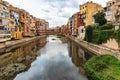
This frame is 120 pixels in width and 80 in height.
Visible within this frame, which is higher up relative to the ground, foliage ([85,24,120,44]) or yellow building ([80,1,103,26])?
yellow building ([80,1,103,26])

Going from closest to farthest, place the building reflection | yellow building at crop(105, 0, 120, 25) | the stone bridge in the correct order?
the stone bridge → the building reflection → yellow building at crop(105, 0, 120, 25)

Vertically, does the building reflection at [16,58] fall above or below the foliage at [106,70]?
below

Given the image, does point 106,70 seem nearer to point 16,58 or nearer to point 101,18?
point 16,58

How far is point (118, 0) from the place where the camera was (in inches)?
1969

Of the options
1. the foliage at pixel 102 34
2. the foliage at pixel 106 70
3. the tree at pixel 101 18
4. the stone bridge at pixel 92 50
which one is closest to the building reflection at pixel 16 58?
the stone bridge at pixel 92 50

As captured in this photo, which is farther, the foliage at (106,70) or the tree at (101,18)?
the tree at (101,18)

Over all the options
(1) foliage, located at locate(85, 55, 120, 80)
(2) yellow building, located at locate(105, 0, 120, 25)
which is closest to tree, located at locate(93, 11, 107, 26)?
(2) yellow building, located at locate(105, 0, 120, 25)

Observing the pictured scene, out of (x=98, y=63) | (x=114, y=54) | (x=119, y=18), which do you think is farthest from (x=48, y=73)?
(x=119, y=18)

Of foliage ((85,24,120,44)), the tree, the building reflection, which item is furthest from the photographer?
the tree

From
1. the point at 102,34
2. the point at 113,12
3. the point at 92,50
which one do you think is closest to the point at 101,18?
the point at 113,12

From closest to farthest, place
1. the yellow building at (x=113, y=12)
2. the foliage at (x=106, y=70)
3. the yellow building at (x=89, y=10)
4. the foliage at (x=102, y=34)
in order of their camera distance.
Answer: the foliage at (x=106, y=70) → the foliage at (x=102, y=34) → the yellow building at (x=113, y=12) → the yellow building at (x=89, y=10)

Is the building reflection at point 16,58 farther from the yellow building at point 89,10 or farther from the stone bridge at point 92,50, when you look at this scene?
the yellow building at point 89,10

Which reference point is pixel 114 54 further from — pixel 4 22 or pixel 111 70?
pixel 4 22

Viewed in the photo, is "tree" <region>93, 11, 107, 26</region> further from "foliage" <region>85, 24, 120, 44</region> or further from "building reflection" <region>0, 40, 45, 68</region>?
"building reflection" <region>0, 40, 45, 68</region>
